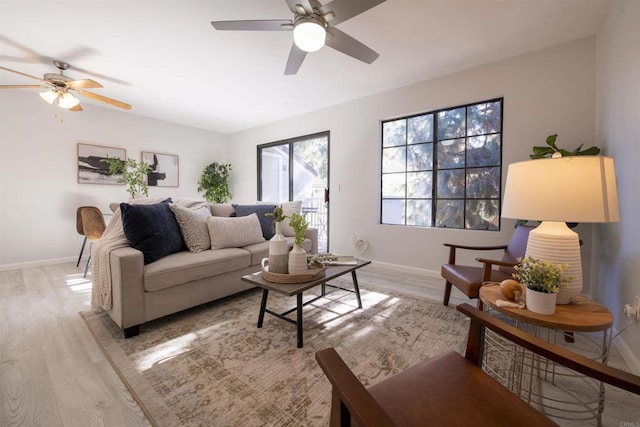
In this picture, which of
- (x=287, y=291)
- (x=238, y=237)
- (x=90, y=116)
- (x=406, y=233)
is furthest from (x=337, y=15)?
(x=90, y=116)

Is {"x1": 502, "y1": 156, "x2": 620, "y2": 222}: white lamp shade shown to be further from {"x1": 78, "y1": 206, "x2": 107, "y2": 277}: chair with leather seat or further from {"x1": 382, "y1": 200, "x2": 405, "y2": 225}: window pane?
{"x1": 78, "y1": 206, "x2": 107, "y2": 277}: chair with leather seat

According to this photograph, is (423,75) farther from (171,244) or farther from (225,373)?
(225,373)

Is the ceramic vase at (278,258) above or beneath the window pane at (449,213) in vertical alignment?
beneath

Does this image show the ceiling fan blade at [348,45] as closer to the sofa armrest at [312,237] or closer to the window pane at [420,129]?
the window pane at [420,129]

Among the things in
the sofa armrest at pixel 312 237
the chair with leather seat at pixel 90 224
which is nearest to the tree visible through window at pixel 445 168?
the sofa armrest at pixel 312 237

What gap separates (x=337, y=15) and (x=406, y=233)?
102 inches

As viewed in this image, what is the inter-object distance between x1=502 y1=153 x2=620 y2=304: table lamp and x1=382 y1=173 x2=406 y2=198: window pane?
2279 mm

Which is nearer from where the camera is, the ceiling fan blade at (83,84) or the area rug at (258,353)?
the area rug at (258,353)

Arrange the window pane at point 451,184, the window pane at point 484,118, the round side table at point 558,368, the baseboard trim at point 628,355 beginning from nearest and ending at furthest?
the round side table at point 558,368
the baseboard trim at point 628,355
the window pane at point 484,118
the window pane at point 451,184

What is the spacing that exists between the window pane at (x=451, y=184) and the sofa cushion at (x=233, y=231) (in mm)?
2329

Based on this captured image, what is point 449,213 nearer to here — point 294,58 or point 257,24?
point 294,58

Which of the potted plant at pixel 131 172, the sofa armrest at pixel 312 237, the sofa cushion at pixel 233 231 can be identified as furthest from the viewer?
the potted plant at pixel 131 172

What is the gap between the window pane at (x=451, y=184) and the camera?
3.09 metres

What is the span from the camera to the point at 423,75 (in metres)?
3.09
